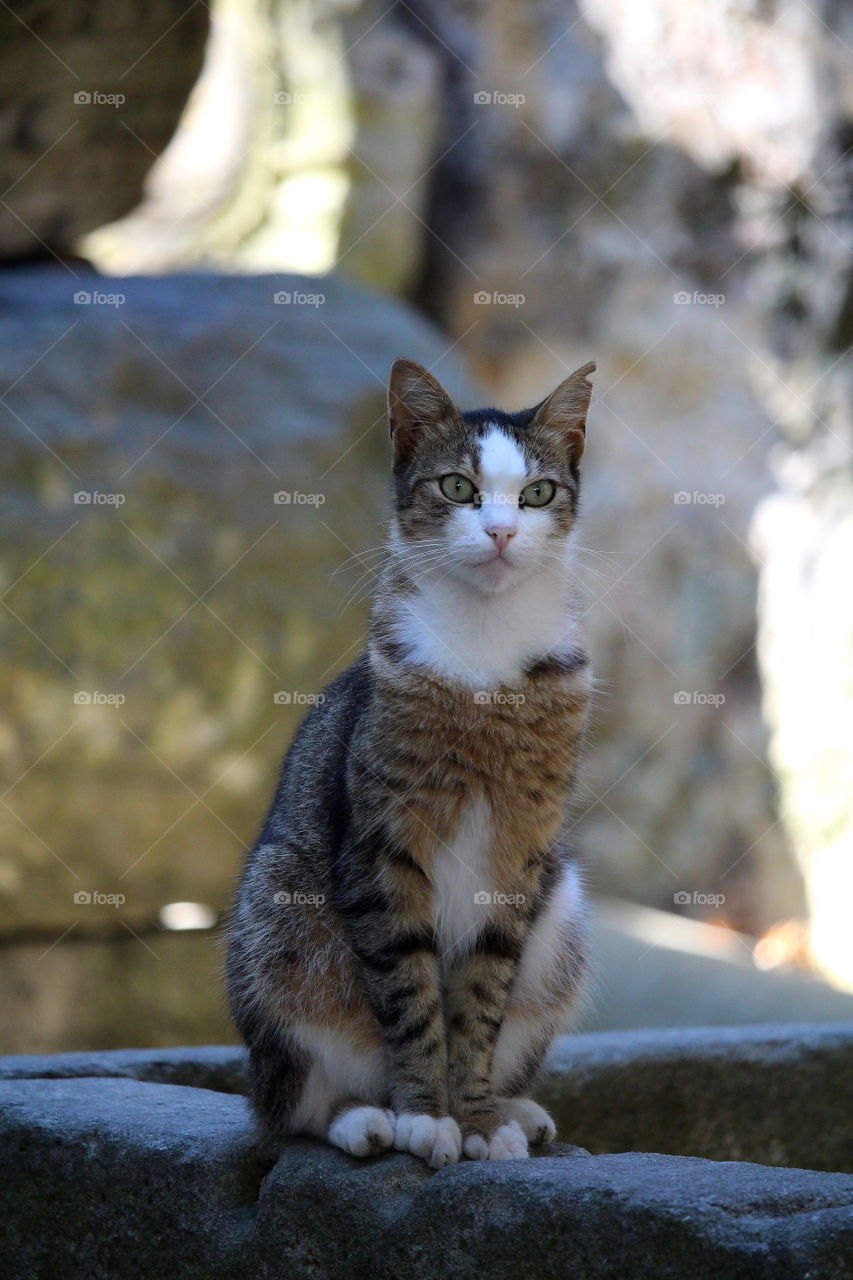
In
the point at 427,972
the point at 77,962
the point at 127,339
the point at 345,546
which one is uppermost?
the point at 127,339

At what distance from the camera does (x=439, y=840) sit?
2051 millimetres

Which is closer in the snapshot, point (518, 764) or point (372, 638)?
point (518, 764)

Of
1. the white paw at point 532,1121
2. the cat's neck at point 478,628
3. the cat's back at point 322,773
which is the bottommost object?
the white paw at point 532,1121

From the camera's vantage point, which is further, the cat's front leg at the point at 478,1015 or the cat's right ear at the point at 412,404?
A: the cat's right ear at the point at 412,404

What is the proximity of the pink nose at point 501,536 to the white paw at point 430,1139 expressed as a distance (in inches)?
33.0

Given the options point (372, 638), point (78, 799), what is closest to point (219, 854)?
point (78, 799)

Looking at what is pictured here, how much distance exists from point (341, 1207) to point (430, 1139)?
0.15 m

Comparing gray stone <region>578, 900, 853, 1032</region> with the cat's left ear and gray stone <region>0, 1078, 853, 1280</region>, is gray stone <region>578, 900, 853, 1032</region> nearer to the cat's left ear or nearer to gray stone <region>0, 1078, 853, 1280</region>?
gray stone <region>0, 1078, 853, 1280</region>

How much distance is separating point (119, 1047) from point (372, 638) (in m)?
2.88

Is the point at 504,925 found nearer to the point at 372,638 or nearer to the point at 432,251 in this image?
the point at 372,638

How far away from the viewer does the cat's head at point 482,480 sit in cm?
211

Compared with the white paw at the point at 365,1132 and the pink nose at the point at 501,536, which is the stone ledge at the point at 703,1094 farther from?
the pink nose at the point at 501,536

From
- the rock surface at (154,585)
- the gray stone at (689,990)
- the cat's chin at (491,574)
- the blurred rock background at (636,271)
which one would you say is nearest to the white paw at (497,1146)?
the cat's chin at (491,574)

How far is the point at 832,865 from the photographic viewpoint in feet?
23.1
